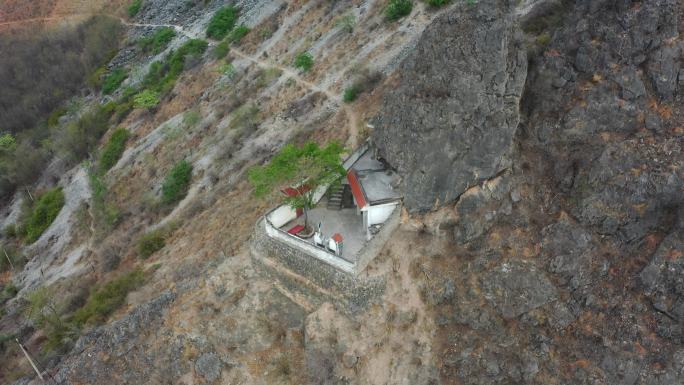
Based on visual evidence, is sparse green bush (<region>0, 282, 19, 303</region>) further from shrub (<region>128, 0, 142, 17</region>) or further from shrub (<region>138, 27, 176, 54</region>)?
shrub (<region>128, 0, 142, 17</region>)

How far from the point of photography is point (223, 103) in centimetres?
4388

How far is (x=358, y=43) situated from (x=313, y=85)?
5289mm

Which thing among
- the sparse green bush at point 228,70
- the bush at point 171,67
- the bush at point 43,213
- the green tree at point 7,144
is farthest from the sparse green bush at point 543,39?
the green tree at point 7,144

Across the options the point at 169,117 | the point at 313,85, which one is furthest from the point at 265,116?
the point at 169,117

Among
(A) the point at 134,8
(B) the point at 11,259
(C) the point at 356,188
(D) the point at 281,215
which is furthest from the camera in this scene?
(A) the point at 134,8

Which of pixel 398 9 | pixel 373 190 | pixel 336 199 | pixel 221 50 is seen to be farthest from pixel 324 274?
pixel 221 50

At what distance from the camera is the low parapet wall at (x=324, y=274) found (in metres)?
21.0

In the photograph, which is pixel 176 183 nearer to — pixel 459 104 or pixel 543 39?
pixel 459 104

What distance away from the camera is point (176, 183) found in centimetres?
3809

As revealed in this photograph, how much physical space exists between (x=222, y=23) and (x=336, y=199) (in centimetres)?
4001

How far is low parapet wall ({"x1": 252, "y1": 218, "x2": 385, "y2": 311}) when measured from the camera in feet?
68.8

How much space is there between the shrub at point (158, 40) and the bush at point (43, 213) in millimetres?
23032

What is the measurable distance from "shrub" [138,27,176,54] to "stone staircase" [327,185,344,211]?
46.7 metres

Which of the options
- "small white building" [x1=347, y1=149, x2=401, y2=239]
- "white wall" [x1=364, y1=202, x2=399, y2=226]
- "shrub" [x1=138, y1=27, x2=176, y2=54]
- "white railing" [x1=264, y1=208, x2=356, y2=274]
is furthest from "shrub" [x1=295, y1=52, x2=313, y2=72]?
"shrub" [x1=138, y1=27, x2=176, y2=54]
